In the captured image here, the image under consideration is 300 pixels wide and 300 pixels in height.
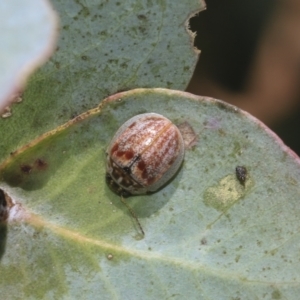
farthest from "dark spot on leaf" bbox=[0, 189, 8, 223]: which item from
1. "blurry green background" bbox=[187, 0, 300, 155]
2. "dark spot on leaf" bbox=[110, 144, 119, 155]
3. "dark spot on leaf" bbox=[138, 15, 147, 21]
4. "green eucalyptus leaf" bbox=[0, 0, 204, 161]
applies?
"blurry green background" bbox=[187, 0, 300, 155]

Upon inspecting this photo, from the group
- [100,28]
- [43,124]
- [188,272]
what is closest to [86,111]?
[43,124]

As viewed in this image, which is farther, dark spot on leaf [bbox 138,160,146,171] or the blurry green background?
the blurry green background

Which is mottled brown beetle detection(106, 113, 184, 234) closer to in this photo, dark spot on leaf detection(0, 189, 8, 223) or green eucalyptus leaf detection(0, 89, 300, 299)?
green eucalyptus leaf detection(0, 89, 300, 299)

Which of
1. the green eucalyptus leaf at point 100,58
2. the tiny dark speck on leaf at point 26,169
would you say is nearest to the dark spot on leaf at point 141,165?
the green eucalyptus leaf at point 100,58

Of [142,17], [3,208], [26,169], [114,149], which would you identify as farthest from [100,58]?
[3,208]

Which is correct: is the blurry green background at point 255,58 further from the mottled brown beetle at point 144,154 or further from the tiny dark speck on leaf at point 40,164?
the tiny dark speck on leaf at point 40,164

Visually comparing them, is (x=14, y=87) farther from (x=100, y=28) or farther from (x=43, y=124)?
(x=100, y=28)
